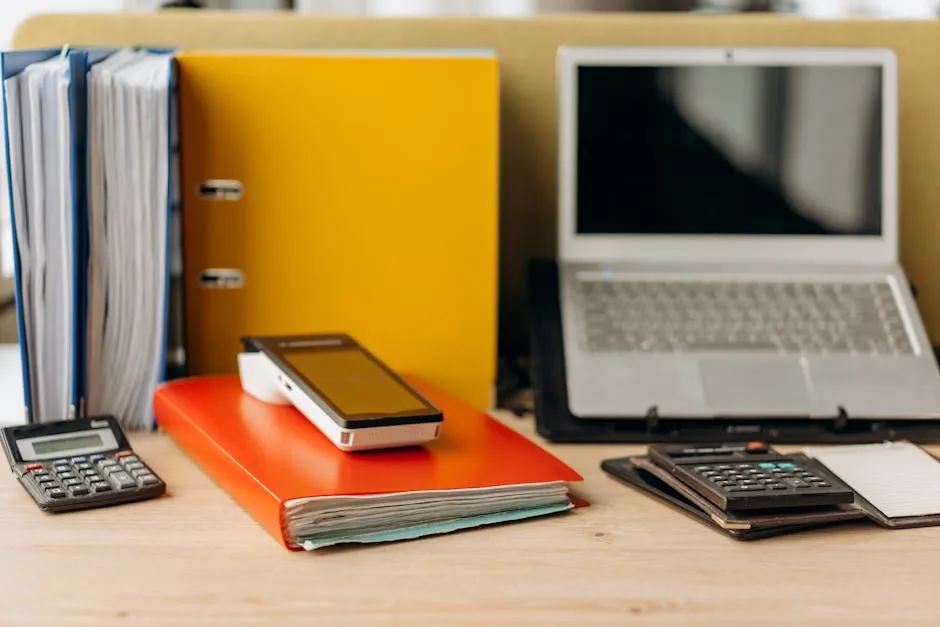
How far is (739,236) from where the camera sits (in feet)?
3.24

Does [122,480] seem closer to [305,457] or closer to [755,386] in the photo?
[305,457]

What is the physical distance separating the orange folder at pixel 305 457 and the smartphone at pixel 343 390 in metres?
0.01

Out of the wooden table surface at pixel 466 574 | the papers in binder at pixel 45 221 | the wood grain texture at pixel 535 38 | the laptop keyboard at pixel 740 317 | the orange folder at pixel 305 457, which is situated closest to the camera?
the wooden table surface at pixel 466 574

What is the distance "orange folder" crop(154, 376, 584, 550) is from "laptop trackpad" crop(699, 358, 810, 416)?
0.63ft

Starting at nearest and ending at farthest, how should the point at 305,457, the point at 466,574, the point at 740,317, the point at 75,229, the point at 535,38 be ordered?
the point at 466,574
the point at 305,457
the point at 75,229
the point at 740,317
the point at 535,38

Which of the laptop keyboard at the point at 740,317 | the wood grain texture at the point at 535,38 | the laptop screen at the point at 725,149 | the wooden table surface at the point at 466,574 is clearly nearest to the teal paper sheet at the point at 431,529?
the wooden table surface at the point at 466,574

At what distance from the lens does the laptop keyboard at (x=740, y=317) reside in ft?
3.01

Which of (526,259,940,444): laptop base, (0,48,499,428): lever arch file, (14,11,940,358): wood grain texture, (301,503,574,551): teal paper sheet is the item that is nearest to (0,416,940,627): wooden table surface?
(301,503,574,551): teal paper sheet

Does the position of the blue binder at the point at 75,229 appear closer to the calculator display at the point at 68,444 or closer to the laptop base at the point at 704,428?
the calculator display at the point at 68,444

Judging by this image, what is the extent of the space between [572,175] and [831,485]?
15.7 inches

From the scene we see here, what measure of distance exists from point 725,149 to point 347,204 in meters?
0.35

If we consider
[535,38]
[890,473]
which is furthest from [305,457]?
[535,38]

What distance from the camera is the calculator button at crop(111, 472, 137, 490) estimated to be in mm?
712

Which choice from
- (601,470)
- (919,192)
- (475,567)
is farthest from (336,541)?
(919,192)
